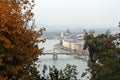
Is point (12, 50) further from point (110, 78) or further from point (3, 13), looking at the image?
point (110, 78)

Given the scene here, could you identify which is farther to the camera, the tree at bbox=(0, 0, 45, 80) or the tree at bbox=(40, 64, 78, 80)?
the tree at bbox=(40, 64, 78, 80)

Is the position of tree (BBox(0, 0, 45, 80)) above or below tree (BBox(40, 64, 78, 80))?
above

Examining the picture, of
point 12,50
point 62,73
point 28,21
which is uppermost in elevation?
point 28,21

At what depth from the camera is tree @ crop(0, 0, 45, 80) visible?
Answer: 6.45 meters

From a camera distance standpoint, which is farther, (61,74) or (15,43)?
(61,74)

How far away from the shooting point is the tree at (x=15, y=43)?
6.45 meters

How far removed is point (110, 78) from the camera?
31.3ft

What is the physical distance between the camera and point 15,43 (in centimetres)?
664

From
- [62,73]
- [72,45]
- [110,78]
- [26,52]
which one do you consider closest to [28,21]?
[26,52]

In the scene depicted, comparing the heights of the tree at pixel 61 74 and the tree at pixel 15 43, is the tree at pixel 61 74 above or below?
below

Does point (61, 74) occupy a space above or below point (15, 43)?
below

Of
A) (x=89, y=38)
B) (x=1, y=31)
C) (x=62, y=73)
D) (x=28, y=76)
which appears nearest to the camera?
(x=1, y=31)

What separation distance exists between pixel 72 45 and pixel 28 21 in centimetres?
6070

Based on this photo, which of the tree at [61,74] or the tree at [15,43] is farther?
the tree at [61,74]
